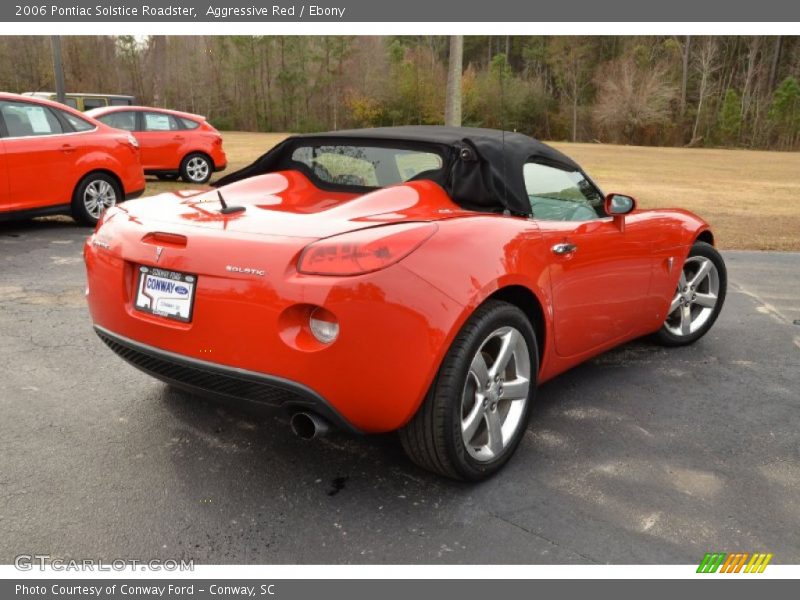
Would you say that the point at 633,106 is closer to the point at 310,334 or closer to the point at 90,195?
the point at 90,195

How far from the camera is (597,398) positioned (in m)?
3.93

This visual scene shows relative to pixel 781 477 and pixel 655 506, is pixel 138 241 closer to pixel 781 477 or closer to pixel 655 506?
pixel 655 506

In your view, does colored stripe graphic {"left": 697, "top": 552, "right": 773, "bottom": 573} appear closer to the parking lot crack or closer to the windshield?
the parking lot crack

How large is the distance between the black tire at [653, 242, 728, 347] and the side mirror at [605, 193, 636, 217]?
3.38 ft

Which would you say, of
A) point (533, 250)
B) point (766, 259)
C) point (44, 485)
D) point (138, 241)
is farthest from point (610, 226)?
point (766, 259)

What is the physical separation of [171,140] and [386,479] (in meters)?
13.0

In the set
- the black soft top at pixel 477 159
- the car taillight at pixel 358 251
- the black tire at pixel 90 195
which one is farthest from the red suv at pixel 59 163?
the car taillight at pixel 358 251

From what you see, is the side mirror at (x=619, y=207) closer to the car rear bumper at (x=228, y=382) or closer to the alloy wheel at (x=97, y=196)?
the car rear bumper at (x=228, y=382)

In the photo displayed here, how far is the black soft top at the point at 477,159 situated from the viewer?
3.26 metres

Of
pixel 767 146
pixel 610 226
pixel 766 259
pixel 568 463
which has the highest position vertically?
pixel 610 226

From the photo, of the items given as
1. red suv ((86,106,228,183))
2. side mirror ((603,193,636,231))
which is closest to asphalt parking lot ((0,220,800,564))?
side mirror ((603,193,636,231))

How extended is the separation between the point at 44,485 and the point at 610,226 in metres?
2.85

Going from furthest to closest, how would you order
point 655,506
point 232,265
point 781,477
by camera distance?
point 781,477
point 655,506
point 232,265

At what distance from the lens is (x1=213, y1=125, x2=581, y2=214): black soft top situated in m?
3.26
